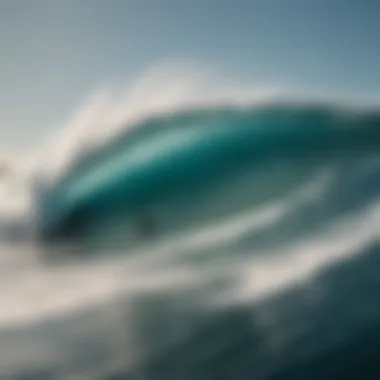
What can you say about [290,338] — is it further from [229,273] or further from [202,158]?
[202,158]

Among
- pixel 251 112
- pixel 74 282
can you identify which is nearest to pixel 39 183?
pixel 74 282

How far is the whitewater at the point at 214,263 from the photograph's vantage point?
0.91m

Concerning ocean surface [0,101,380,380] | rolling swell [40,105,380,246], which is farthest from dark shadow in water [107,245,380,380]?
rolling swell [40,105,380,246]

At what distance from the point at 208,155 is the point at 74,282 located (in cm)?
42

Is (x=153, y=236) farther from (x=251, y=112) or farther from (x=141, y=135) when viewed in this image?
(x=251, y=112)

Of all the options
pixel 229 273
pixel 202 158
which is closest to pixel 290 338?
pixel 229 273

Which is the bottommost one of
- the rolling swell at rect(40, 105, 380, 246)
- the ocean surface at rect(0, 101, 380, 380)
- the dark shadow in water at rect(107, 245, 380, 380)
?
the dark shadow in water at rect(107, 245, 380, 380)

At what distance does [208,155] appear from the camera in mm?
997

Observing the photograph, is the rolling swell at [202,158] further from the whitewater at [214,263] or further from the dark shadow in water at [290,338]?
the dark shadow in water at [290,338]

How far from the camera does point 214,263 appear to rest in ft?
3.19

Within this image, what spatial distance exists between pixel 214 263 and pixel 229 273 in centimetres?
4

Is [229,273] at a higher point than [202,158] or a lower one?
lower

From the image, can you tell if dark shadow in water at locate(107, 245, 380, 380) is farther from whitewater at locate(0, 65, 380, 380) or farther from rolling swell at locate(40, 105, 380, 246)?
rolling swell at locate(40, 105, 380, 246)

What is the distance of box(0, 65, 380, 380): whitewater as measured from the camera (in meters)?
0.91
